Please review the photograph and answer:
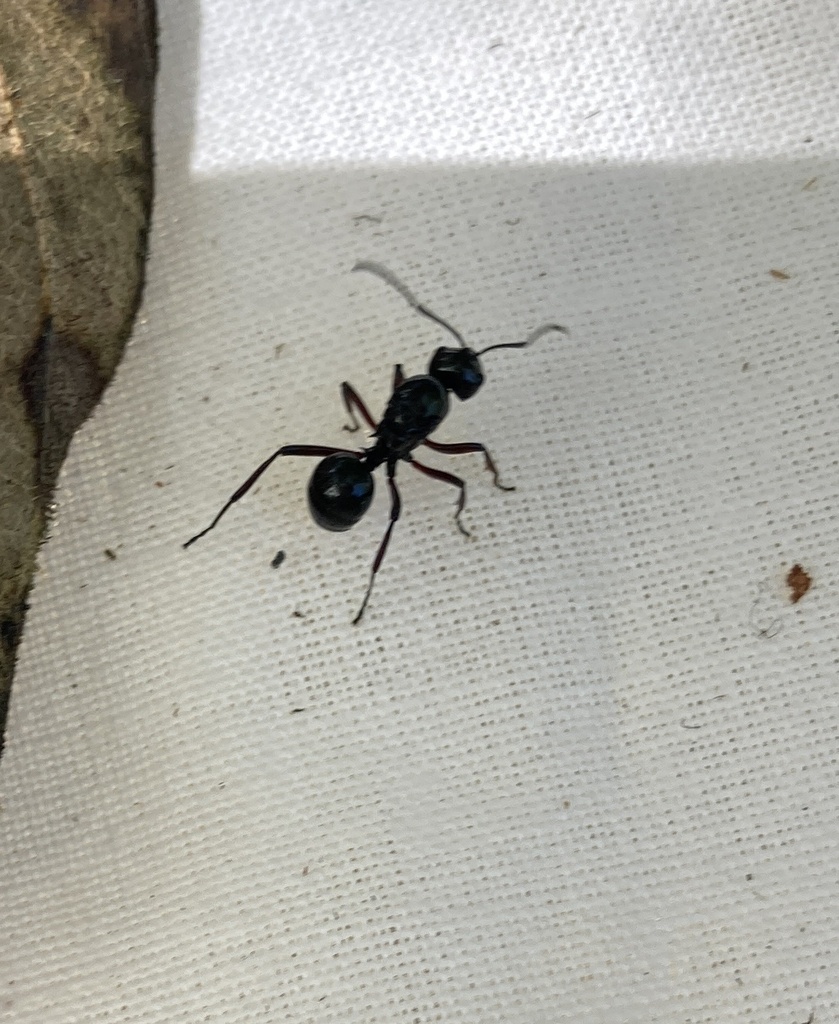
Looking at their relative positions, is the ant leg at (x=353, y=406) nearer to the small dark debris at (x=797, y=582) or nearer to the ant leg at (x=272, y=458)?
the ant leg at (x=272, y=458)

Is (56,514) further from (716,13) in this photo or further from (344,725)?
(716,13)

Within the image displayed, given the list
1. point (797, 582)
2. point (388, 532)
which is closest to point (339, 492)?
point (388, 532)

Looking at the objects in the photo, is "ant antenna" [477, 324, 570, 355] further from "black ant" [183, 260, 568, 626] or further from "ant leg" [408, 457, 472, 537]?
"ant leg" [408, 457, 472, 537]

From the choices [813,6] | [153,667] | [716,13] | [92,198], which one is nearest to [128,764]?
[153,667]

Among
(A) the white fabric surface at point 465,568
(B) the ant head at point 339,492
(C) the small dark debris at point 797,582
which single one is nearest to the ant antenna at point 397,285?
(A) the white fabric surface at point 465,568

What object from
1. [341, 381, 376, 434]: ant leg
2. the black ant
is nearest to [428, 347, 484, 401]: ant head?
the black ant

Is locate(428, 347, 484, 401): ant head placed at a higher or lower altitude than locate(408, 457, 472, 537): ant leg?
higher
